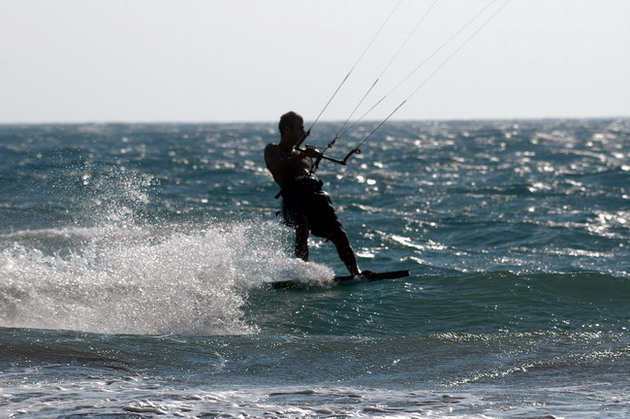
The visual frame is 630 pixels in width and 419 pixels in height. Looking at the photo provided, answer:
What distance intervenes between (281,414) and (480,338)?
2.58 m

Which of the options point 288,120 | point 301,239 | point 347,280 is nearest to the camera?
point 288,120

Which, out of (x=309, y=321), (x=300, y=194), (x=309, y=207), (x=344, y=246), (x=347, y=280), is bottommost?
(x=309, y=321)

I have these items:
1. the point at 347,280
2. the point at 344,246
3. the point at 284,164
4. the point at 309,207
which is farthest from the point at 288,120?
the point at 347,280

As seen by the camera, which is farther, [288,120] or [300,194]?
[300,194]

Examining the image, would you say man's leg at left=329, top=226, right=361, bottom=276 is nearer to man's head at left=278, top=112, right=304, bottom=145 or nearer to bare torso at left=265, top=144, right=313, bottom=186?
bare torso at left=265, top=144, right=313, bottom=186

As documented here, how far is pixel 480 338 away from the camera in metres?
7.62

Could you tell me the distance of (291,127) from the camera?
393 inches

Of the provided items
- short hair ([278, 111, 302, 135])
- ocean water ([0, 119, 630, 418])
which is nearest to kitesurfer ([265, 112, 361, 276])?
short hair ([278, 111, 302, 135])

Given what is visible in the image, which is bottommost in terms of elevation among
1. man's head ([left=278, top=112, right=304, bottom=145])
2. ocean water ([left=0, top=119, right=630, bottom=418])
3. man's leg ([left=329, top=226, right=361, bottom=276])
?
ocean water ([left=0, top=119, right=630, bottom=418])

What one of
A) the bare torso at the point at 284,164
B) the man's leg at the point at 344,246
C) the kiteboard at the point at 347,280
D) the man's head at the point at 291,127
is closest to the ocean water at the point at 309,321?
the kiteboard at the point at 347,280

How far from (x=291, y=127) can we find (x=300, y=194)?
650mm

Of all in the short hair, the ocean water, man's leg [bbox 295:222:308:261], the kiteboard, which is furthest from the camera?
man's leg [bbox 295:222:308:261]

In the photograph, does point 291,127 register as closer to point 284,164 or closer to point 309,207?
point 284,164

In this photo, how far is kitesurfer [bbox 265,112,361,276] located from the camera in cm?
1004
